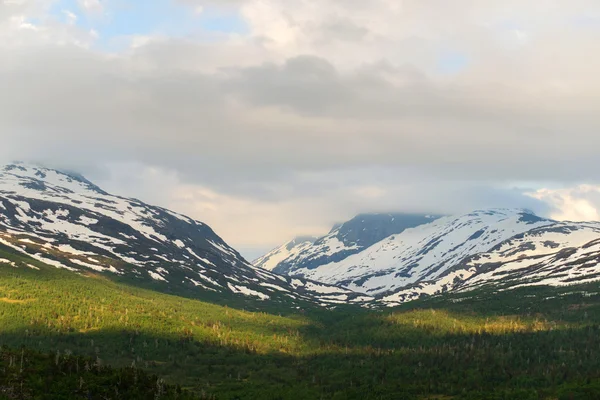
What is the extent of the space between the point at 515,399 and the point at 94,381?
129627mm

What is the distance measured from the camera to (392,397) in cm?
19825

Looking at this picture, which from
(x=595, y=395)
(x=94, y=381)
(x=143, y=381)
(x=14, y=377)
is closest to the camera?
(x=14, y=377)

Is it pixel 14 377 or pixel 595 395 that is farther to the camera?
pixel 595 395

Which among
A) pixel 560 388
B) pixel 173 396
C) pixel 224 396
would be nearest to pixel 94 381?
pixel 173 396

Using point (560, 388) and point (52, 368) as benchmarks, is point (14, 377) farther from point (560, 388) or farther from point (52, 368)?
point (560, 388)

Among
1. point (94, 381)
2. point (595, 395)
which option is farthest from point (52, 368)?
point (595, 395)

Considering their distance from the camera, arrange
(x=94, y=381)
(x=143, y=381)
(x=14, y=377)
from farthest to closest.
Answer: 1. (x=143, y=381)
2. (x=94, y=381)
3. (x=14, y=377)

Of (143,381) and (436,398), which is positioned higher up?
(143,381)

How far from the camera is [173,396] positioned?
391ft

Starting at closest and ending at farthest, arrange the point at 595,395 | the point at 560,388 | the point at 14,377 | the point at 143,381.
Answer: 1. the point at 14,377
2. the point at 143,381
3. the point at 595,395
4. the point at 560,388

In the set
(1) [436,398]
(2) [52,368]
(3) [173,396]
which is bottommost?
(1) [436,398]

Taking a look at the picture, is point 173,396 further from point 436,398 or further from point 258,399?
point 436,398

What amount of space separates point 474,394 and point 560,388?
26090 mm

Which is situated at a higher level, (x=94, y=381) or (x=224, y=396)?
(x=94, y=381)
